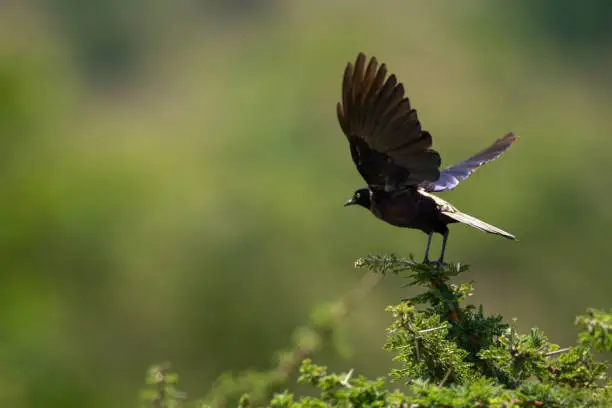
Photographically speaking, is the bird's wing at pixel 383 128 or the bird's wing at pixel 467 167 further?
the bird's wing at pixel 467 167

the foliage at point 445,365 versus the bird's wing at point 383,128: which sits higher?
the bird's wing at point 383,128

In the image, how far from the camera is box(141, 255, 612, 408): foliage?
2537 mm

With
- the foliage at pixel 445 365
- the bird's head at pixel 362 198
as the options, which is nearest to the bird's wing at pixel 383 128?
the bird's head at pixel 362 198

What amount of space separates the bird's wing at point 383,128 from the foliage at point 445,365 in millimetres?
1030

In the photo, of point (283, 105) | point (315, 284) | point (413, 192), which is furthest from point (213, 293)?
point (413, 192)

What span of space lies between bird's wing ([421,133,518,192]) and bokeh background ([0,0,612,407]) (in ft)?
3.56

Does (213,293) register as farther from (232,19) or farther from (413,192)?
(232,19)

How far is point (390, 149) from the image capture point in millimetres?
4492

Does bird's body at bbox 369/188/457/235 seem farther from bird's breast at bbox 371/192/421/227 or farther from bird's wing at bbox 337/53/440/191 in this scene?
bird's wing at bbox 337/53/440/191

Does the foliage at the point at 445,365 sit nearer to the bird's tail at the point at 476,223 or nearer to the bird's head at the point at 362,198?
the bird's tail at the point at 476,223

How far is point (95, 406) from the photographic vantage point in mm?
12148

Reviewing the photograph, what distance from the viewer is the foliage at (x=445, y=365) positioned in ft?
8.32

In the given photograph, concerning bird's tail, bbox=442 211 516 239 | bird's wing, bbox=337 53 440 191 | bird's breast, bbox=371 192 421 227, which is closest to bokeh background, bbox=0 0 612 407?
bird's breast, bbox=371 192 421 227

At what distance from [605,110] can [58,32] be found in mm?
30297
